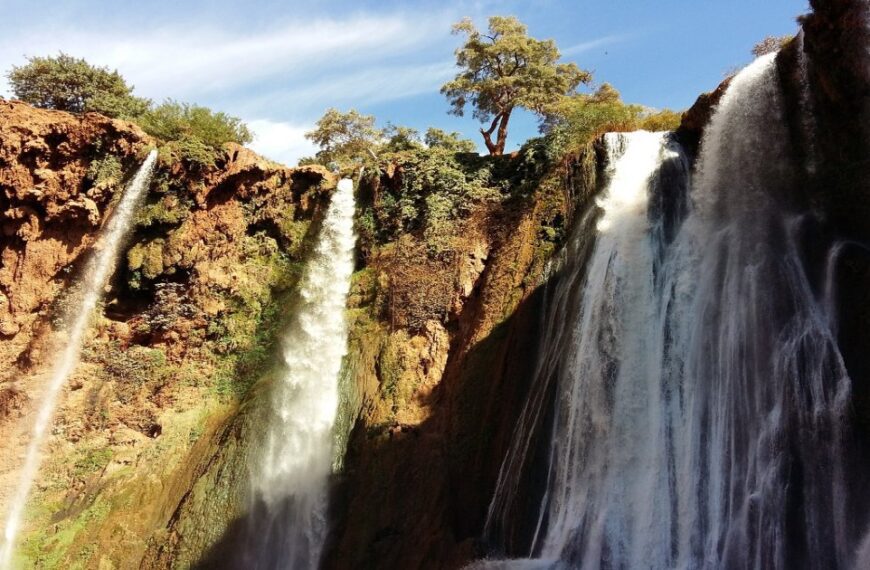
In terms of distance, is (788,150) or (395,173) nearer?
(788,150)

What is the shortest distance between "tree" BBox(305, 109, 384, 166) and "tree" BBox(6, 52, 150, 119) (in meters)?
10.1

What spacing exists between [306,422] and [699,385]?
10.3m

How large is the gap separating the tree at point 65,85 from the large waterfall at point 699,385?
1994 centimetres

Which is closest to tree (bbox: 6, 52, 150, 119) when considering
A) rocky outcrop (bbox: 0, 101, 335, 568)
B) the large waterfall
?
rocky outcrop (bbox: 0, 101, 335, 568)

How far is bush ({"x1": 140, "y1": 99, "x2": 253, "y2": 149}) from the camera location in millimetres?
20328

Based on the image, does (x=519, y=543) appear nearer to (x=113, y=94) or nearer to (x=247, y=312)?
(x=247, y=312)

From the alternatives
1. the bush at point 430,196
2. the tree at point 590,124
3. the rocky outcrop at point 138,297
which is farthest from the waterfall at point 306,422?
the tree at point 590,124

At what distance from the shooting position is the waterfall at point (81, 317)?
16625 millimetres

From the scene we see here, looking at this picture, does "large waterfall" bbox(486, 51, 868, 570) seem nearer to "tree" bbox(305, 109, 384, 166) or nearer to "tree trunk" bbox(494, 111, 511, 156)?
"tree trunk" bbox(494, 111, 511, 156)

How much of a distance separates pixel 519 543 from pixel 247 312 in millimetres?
12048

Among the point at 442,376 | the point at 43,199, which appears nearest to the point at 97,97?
the point at 43,199

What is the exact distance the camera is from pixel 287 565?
13914 millimetres

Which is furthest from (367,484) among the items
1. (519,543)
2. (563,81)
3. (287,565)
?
(563,81)

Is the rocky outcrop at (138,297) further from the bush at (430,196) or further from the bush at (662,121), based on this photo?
the bush at (662,121)
